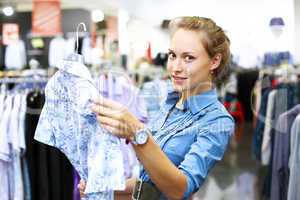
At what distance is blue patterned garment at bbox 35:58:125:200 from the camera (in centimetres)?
116

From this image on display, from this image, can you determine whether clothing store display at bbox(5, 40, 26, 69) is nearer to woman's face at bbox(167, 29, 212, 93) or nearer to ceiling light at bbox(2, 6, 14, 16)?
ceiling light at bbox(2, 6, 14, 16)

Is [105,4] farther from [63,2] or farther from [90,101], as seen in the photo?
[90,101]

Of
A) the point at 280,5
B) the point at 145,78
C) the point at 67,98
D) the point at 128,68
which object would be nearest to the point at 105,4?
the point at 128,68

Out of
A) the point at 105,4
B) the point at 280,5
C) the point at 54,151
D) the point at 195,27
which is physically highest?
the point at 105,4

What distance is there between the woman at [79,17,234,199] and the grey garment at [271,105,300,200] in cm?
148

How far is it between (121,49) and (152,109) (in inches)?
60.2

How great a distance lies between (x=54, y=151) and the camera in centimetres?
250

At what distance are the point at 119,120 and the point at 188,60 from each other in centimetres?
33

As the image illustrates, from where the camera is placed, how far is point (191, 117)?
4.07ft

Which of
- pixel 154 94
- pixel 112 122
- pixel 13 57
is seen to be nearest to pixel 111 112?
pixel 112 122

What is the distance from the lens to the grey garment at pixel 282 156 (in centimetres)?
271

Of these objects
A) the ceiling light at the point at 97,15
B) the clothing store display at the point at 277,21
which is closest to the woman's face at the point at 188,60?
the clothing store display at the point at 277,21

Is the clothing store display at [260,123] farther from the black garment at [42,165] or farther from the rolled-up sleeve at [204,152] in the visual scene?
the rolled-up sleeve at [204,152]

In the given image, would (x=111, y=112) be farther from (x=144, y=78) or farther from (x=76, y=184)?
(x=144, y=78)
